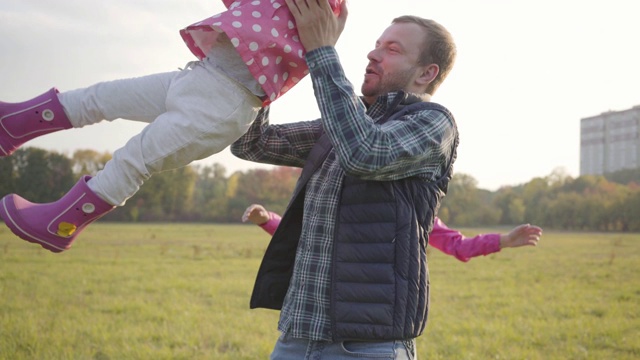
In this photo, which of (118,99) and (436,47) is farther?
(436,47)

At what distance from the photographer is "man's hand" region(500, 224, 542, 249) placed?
4164 millimetres

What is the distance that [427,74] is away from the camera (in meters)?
2.89

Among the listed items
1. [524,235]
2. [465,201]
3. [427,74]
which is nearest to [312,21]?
[427,74]

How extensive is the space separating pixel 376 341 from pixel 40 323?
7.99 metres

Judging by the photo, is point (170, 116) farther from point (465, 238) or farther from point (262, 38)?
point (465, 238)

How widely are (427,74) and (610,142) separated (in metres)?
44.6

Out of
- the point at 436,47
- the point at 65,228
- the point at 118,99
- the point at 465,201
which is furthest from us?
the point at 465,201

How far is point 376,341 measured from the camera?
2.47m

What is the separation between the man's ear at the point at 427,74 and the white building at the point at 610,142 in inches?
1532

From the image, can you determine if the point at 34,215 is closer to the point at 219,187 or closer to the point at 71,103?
the point at 71,103

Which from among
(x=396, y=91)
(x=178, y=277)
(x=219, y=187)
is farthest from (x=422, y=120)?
(x=219, y=187)

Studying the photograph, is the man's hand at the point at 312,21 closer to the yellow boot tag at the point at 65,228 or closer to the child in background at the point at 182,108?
the child in background at the point at 182,108

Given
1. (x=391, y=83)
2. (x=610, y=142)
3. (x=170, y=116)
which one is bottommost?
(x=170, y=116)

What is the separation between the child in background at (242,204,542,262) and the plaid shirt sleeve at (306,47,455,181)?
1.75m
